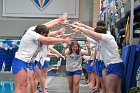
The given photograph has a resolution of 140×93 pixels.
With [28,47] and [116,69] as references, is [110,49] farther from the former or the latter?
[28,47]

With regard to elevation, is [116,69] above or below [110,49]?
below

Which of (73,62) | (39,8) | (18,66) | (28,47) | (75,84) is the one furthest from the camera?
(39,8)

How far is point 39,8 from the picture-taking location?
26562 millimetres

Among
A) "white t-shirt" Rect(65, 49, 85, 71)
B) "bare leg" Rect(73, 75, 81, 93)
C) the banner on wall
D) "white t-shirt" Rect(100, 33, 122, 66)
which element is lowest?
"bare leg" Rect(73, 75, 81, 93)

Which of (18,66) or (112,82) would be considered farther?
(112,82)

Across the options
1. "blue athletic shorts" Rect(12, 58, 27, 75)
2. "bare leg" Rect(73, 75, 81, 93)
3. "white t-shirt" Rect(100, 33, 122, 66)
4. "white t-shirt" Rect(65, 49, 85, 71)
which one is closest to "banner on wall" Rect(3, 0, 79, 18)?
"white t-shirt" Rect(65, 49, 85, 71)

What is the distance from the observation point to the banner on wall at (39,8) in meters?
26.1

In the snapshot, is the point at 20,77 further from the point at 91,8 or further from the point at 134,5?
the point at 91,8

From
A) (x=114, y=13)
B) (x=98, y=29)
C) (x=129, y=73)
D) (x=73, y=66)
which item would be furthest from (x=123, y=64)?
(x=114, y=13)

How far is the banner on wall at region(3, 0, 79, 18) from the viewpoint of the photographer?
1029 inches

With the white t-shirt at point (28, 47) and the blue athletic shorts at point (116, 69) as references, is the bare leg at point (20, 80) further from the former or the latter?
the blue athletic shorts at point (116, 69)

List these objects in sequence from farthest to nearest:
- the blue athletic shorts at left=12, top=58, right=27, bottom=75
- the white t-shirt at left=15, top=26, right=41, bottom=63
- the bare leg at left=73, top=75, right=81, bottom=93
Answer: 1. the bare leg at left=73, top=75, right=81, bottom=93
2. the white t-shirt at left=15, top=26, right=41, bottom=63
3. the blue athletic shorts at left=12, top=58, right=27, bottom=75

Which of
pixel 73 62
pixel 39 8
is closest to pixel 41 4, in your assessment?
pixel 39 8

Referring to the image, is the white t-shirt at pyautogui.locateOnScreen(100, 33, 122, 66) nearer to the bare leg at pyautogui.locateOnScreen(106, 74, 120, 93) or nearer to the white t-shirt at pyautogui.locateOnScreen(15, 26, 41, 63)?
the bare leg at pyautogui.locateOnScreen(106, 74, 120, 93)
